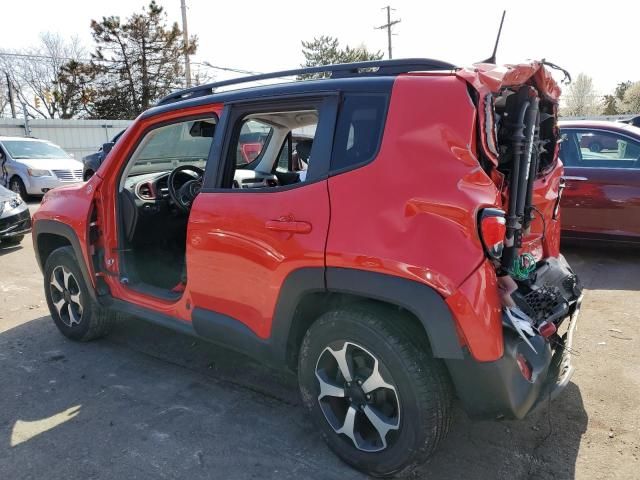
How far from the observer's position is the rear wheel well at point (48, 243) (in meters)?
4.20

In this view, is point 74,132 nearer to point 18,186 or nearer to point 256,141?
point 18,186

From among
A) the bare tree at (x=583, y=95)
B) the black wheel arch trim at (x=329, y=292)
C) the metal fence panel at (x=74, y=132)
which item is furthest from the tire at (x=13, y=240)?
the bare tree at (x=583, y=95)

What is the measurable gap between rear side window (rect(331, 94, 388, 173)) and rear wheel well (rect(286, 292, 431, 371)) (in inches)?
24.6

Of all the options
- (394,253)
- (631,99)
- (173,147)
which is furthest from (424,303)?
(631,99)

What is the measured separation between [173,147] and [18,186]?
9.81 meters

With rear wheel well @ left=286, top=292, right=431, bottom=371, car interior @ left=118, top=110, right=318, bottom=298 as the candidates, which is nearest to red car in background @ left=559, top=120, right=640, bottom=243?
car interior @ left=118, top=110, right=318, bottom=298

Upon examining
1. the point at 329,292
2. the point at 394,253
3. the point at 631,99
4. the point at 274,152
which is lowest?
the point at 329,292

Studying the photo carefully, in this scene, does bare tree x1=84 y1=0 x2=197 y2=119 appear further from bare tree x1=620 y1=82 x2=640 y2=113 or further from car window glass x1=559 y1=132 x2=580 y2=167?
bare tree x1=620 y1=82 x2=640 y2=113

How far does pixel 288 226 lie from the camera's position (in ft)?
8.19

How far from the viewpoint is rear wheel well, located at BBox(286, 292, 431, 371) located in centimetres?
229

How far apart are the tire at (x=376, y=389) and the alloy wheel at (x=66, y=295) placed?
230 centimetres

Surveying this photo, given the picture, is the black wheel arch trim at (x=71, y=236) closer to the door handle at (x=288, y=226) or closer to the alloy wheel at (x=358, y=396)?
the door handle at (x=288, y=226)

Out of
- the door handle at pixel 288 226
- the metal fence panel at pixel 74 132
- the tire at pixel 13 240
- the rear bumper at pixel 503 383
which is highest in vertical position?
the metal fence panel at pixel 74 132

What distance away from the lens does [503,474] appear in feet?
8.04
